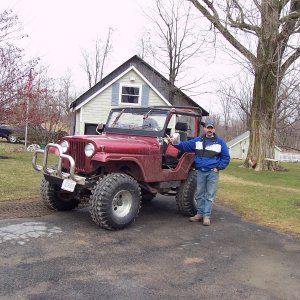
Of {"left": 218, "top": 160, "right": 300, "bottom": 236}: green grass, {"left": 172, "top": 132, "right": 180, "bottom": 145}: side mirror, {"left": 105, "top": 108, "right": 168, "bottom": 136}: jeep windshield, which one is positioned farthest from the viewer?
{"left": 218, "top": 160, "right": 300, "bottom": 236}: green grass

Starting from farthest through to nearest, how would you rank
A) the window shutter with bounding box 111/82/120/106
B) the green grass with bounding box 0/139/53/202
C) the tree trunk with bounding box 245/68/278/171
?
the window shutter with bounding box 111/82/120/106 → the tree trunk with bounding box 245/68/278/171 → the green grass with bounding box 0/139/53/202

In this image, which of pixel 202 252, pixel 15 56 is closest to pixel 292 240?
pixel 202 252

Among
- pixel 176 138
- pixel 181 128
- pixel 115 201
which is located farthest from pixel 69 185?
pixel 181 128

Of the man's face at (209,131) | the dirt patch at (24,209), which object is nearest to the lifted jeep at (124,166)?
the dirt patch at (24,209)

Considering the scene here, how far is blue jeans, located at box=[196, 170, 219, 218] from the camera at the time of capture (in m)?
7.13

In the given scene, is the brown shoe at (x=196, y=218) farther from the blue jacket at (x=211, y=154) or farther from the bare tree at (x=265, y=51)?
the bare tree at (x=265, y=51)

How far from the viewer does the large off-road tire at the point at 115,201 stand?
19.9ft

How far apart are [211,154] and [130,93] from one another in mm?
19157

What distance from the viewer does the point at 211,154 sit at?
23.3ft

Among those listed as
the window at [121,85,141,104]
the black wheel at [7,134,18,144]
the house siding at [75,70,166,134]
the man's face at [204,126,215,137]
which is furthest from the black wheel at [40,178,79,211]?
the black wheel at [7,134,18,144]

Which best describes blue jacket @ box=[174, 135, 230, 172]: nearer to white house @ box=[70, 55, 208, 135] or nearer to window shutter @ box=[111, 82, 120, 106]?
white house @ box=[70, 55, 208, 135]

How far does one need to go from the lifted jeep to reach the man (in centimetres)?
42

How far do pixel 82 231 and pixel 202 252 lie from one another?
5.86ft

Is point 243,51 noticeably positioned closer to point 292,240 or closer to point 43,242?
point 292,240
